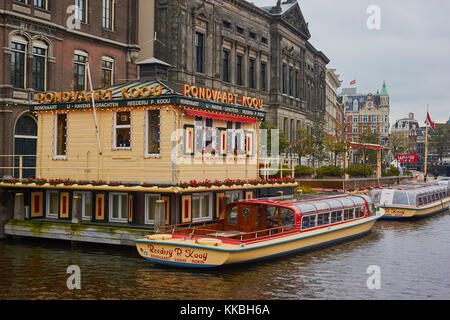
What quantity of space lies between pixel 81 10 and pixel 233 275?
31.8m

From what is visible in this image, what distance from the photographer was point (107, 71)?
152 ft

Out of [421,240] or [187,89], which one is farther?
[421,240]

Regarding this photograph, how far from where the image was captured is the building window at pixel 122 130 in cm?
2536

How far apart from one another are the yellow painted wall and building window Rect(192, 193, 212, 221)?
946 millimetres

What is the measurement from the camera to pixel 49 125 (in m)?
27.8

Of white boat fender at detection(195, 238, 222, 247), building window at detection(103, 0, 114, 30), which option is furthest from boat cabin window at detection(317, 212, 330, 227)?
building window at detection(103, 0, 114, 30)

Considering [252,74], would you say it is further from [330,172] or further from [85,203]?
[85,203]

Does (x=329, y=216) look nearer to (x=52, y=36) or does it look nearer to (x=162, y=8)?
(x=52, y=36)

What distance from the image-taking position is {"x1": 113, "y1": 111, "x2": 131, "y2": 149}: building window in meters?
25.4

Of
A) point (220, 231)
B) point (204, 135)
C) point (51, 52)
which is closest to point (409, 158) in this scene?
point (51, 52)

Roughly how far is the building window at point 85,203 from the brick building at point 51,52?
922 centimetres

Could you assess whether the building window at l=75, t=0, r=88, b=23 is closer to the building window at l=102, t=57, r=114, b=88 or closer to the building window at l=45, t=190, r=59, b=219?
the building window at l=102, t=57, r=114, b=88
